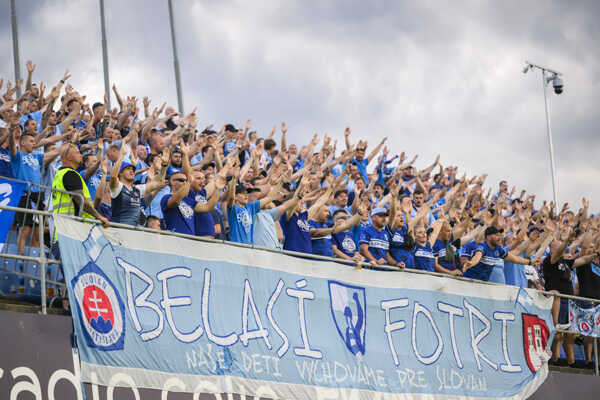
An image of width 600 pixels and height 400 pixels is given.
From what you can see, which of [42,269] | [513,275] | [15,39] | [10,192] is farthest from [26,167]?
[15,39]

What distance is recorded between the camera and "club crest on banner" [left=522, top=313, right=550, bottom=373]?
1320 cm

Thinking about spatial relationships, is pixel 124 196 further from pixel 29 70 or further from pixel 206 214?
pixel 29 70

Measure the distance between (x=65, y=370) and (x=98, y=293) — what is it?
31.8 inches

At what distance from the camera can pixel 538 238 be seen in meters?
14.7

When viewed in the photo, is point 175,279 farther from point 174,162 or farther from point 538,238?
point 538,238

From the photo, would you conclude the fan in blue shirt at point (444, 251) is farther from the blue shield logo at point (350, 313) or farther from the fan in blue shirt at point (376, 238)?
the blue shield logo at point (350, 313)

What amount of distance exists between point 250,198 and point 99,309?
3.55 m

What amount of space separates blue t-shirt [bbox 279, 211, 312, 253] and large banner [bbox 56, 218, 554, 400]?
87 centimetres

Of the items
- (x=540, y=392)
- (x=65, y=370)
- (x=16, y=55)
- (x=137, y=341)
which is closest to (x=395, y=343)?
(x=540, y=392)

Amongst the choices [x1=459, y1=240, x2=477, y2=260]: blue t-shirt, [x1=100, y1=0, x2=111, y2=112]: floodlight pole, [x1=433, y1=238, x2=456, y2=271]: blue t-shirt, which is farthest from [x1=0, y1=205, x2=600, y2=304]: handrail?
[x1=100, y1=0, x2=111, y2=112]: floodlight pole

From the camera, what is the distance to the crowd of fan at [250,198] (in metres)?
10.8

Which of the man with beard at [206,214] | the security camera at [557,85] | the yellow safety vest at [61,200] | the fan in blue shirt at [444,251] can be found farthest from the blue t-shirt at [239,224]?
the security camera at [557,85]

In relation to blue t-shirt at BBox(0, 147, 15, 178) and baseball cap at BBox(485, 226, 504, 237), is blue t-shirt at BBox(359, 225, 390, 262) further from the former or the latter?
blue t-shirt at BBox(0, 147, 15, 178)

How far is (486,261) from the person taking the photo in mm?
13828
